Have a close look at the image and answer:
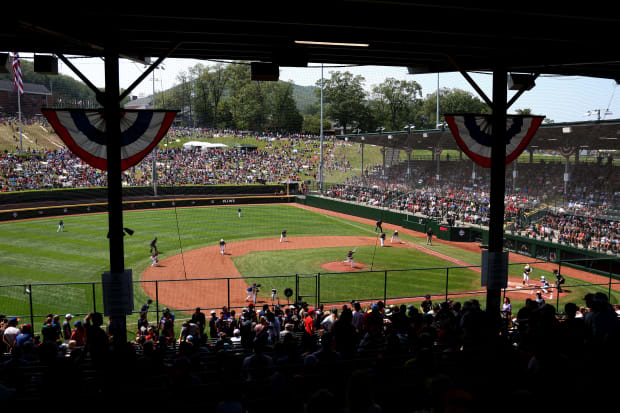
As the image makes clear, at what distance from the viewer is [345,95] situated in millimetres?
100688

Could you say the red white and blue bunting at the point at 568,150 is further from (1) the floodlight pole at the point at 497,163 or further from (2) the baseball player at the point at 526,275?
(1) the floodlight pole at the point at 497,163

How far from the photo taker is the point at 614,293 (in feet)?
71.3

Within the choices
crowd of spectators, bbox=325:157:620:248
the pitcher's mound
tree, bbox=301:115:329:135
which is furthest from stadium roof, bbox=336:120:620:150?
tree, bbox=301:115:329:135

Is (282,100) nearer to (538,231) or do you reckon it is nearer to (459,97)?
(459,97)

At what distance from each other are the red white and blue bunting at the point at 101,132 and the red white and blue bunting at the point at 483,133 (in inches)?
223

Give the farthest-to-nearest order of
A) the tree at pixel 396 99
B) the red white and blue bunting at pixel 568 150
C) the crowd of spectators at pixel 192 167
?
the tree at pixel 396 99, the crowd of spectators at pixel 192 167, the red white and blue bunting at pixel 568 150

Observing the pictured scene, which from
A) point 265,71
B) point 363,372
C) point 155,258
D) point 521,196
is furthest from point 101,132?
point 521,196

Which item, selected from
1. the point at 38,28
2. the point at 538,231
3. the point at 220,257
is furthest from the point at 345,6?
the point at 538,231

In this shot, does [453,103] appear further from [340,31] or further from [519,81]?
[340,31]


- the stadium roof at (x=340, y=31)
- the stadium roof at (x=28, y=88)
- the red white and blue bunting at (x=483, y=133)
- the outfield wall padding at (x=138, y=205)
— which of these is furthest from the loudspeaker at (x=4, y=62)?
the stadium roof at (x=28, y=88)

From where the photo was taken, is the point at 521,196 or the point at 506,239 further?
the point at 521,196

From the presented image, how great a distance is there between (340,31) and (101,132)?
14.5 feet

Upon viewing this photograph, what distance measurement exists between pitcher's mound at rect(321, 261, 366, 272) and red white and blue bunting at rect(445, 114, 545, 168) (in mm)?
16251

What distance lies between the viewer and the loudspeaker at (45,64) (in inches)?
358
